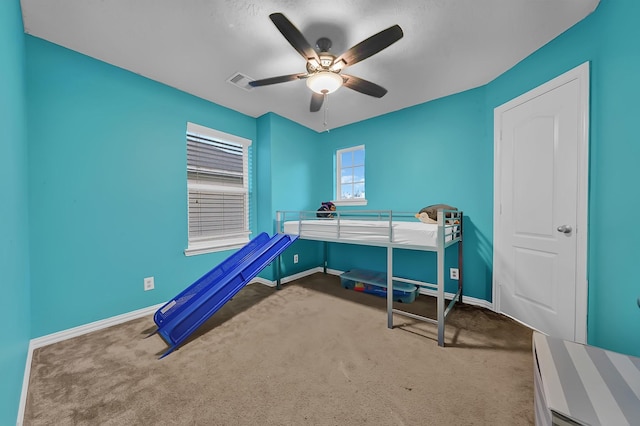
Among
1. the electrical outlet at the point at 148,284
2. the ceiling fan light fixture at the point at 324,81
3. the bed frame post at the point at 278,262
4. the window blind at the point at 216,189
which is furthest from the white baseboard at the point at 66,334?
the ceiling fan light fixture at the point at 324,81

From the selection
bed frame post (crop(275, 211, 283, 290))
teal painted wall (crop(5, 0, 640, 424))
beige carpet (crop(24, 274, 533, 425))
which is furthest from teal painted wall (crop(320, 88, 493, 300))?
bed frame post (crop(275, 211, 283, 290))

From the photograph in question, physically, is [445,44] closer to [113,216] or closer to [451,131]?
[451,131]

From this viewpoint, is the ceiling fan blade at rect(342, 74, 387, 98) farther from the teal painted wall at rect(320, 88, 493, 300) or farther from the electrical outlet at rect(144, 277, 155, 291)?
the electrical outlet at rect(144, 277, 155, 291)

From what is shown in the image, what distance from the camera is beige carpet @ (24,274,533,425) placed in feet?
3.78

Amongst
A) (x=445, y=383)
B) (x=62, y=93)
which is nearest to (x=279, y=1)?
(x=62, y=93)

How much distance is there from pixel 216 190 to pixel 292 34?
6.80ft

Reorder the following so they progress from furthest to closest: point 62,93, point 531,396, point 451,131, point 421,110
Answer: point 421,110, point 451,131, point 62,93, point 531,396

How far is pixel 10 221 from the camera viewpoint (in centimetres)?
109

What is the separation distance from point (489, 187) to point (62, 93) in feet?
13.4

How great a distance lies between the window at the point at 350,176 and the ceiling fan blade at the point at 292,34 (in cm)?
204

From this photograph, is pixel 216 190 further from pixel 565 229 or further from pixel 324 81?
pixel 565 229

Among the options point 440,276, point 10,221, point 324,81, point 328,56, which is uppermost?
point 328,56

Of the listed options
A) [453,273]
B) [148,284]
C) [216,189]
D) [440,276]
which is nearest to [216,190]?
[216,189]

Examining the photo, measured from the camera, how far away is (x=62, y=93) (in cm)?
181
